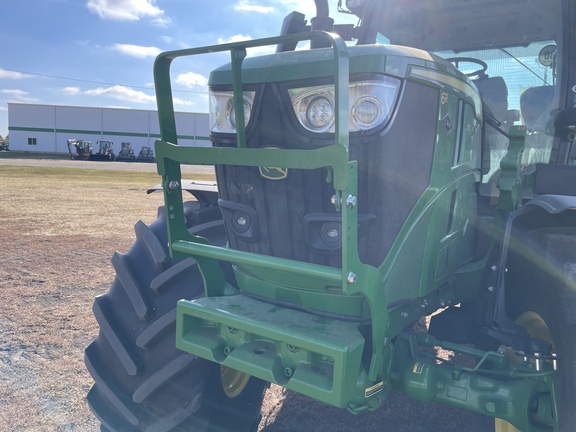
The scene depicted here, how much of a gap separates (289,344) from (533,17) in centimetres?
264

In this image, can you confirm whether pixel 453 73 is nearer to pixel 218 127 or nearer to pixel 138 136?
pixel 218 127

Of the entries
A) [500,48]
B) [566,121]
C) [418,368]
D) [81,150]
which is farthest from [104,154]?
[418,368]

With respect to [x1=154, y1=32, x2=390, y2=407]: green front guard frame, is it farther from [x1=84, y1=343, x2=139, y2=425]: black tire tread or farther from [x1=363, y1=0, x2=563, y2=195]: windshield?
[x1=363, y1=0, x2=563, y2=195]: windshield

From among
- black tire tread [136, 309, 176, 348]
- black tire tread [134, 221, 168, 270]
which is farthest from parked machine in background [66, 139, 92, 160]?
black tire tread [136, 309, 176, 348]

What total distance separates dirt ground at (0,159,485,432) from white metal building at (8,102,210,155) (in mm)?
44816

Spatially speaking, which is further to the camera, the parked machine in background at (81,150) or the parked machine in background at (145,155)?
the parked machine in background at (145,155)

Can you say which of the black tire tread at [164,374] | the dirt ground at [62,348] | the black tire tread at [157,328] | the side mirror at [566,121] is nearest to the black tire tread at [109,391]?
the black tire tread at [164,374]

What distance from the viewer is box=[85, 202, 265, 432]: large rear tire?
2.39m

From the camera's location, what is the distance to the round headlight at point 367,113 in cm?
192

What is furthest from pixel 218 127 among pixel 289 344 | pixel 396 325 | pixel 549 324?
pixel 549 324

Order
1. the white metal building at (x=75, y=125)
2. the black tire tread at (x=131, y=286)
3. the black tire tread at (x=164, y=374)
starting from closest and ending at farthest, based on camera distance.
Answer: the black tire tread at (x=164, y=374)
the black tire tread at (x=131, y=286)
the white metal building at (x=75, y=125)

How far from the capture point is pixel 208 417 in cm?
251

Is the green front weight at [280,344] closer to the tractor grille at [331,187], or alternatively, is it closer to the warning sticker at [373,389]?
the warning sticker at [373,389]

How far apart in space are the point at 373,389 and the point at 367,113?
1.02 meters
